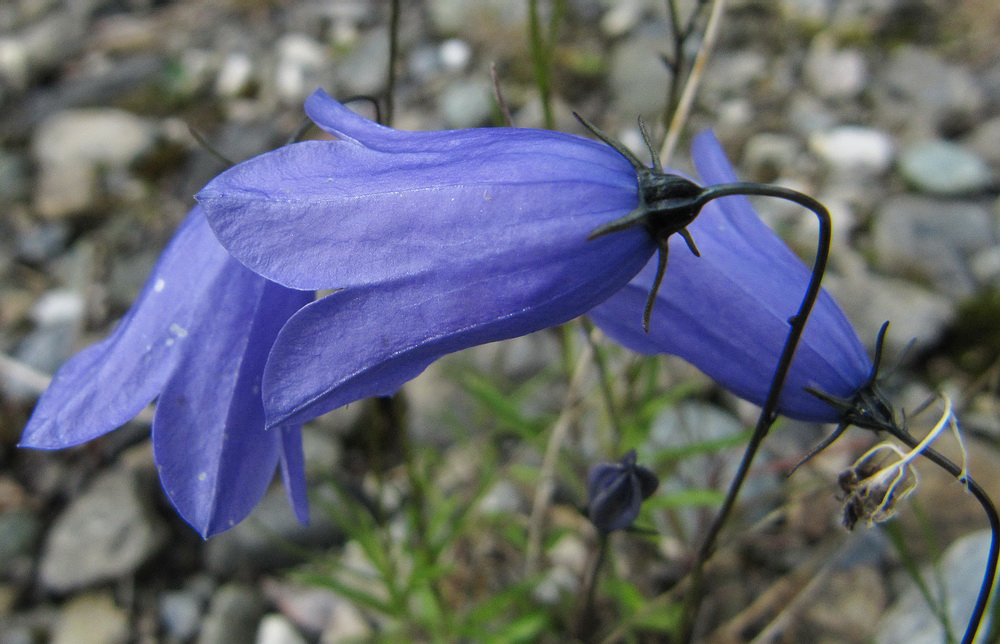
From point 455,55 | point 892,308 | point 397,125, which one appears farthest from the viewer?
point 455,55

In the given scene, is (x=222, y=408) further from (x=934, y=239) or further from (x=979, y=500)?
(x=934, y=239)

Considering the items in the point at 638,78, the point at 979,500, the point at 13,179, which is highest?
the point at 979,500

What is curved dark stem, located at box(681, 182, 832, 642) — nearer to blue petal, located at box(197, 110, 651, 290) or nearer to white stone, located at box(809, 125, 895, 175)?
blue petal, located at box(197, 110, 651, 290)

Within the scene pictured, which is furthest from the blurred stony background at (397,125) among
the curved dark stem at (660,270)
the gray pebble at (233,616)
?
the curved dark stem at (660,270)

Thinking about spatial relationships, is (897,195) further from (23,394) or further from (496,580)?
(23,394)

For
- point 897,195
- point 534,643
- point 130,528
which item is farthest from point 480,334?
point 897,195

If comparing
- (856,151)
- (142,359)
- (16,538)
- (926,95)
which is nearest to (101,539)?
(16,538)
